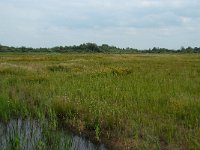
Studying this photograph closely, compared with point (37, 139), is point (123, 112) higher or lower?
higher

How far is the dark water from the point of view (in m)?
6.52

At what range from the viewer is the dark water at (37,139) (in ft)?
21.4

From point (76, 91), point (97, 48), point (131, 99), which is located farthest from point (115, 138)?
point (97, 48)

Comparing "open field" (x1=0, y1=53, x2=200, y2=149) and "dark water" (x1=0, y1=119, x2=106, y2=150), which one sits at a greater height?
"open field" (x1=0, y1=53, x2=200, y2=149)

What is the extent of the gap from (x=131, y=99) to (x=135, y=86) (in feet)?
8.46

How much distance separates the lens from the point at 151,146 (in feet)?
22.1

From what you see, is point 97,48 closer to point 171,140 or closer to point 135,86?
point 135,86

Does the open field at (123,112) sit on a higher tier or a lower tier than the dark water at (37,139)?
higher

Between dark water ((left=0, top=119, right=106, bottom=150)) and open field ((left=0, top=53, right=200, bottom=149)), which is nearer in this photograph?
dark water ((left=0, top=119, right=106, bottom=150))

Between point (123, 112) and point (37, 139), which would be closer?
point (37, 139)

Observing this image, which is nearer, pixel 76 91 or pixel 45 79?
pixel 76 91

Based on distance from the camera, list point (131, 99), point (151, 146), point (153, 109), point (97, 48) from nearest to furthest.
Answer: point (151, 146) < point (153, 109) < point (131, 99) < point (97, 48)

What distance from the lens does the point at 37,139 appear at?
23.8 feet

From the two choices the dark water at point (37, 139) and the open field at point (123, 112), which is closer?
the dark water at point (37, 139)
